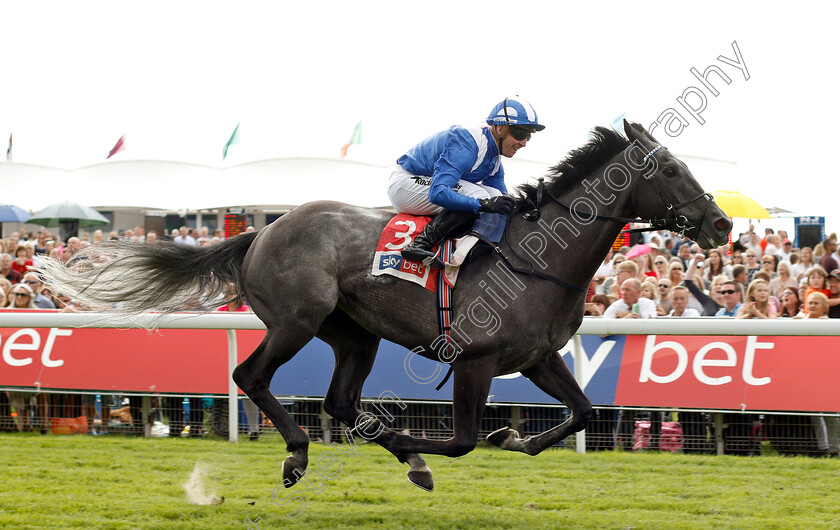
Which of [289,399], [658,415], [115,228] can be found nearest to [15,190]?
[115,228]

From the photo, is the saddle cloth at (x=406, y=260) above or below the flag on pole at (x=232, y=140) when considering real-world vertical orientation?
below

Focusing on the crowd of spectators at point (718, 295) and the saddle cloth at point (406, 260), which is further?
the crowd of spectators at point (718, 295)

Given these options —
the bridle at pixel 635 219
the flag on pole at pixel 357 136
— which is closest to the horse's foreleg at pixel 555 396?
the bridle at pixel 635 219

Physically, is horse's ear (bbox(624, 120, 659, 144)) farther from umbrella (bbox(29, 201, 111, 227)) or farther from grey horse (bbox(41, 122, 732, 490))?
umbrella (bbox(29, 201, 111, 227))

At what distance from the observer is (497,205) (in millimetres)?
4320

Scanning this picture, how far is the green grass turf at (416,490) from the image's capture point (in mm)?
4406

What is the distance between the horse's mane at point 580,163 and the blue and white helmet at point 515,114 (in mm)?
233

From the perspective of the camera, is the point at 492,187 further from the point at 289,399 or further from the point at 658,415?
the point at 289,399

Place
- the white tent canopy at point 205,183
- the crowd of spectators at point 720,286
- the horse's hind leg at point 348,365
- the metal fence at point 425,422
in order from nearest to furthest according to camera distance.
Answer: the horse's hind leg at point 348,365 < the metal fence at point 425,422 < the crowd of spectators at point 720,286 < the white tent canopy at point 205,183

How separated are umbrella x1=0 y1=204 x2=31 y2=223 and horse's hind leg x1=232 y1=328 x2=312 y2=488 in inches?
645

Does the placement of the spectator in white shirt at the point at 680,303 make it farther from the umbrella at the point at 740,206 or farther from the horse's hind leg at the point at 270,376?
the umbrella at the point at 740,206

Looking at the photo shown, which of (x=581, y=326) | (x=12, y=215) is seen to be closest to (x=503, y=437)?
(x=581, y=326)

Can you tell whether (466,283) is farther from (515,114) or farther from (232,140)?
(232,140)

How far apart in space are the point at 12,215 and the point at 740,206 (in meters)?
15.1
